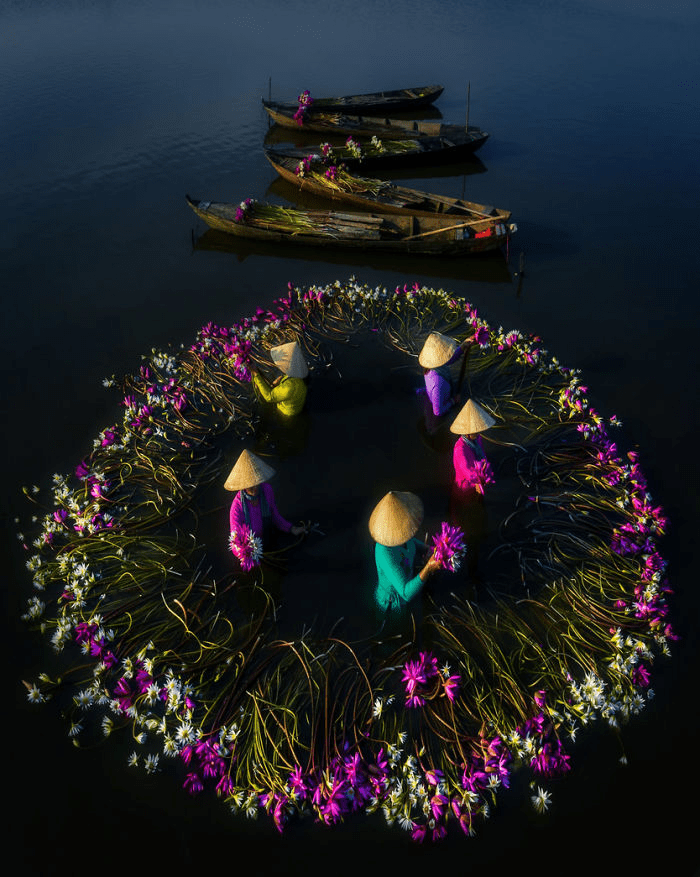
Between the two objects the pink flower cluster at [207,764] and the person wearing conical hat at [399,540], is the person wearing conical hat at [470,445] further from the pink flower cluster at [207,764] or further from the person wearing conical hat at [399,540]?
the pink flower cluster at [207,764]

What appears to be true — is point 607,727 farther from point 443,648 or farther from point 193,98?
point 193,98

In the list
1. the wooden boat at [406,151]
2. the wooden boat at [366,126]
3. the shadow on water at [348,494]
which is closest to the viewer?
the shadow on water at [348,494]

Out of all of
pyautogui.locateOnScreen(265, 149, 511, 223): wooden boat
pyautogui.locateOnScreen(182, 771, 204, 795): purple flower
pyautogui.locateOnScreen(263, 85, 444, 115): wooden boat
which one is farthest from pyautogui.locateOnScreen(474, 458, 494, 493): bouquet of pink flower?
pyautogui.locateOnScreen(263, 85, 444, 115): wooden boat

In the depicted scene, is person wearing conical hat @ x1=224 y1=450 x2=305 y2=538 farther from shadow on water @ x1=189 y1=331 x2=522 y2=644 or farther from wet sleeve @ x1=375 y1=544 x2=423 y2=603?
wet sleeve @ x1=375 y1=544 x2=423 y2=603

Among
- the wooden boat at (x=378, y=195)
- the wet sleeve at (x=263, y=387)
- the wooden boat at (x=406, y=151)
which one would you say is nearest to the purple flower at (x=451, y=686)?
the wet sleeve at (x=263, y=387)

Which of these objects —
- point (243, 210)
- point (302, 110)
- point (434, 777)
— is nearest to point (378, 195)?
point (243, 210)

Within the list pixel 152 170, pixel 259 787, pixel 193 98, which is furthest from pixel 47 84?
pixel 259 787

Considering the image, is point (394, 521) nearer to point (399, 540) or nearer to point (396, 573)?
point (399, 540)
